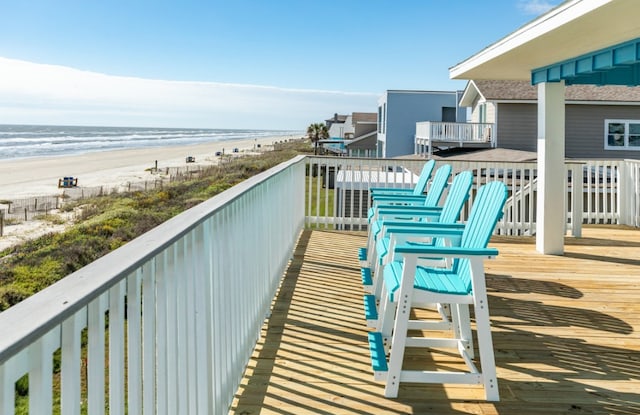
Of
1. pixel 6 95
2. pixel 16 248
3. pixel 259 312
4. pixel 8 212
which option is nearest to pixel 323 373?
Answer: pixel 259 312

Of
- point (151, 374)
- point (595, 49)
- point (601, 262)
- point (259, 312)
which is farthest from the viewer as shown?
point (601, 262)

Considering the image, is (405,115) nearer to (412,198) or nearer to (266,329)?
(412,198)

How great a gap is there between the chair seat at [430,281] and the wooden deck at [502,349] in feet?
1.64

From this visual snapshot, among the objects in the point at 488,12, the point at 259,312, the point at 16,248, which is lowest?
the point at 16,248

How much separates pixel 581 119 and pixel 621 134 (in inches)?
51.3

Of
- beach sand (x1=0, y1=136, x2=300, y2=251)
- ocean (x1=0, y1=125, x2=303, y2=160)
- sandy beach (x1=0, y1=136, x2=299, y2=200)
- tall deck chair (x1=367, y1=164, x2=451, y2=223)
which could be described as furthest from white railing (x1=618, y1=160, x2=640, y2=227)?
ocean (x1=0, y1=125, x2=303, y2=160)

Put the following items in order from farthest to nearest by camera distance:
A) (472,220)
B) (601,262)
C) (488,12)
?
(488,12) → (601,262) → (472,220)

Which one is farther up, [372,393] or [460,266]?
[460,266]

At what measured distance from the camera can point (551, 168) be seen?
6551 millimetres

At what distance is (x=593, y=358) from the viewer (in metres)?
3.39

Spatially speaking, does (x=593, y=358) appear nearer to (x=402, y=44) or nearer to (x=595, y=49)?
(x=595, y=49)

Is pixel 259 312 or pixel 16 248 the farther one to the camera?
pixel 16 248

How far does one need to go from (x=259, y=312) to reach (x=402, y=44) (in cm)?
4411

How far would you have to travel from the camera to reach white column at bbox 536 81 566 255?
6.46 meters
